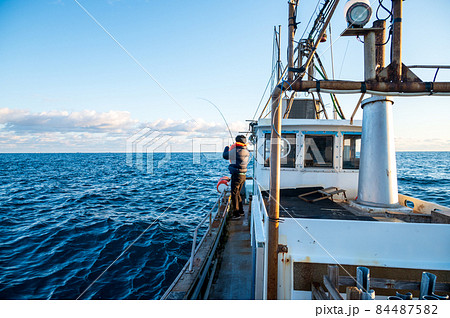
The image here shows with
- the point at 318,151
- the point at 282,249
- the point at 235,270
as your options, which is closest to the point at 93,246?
the point at 235,270

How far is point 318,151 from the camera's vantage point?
7.93m

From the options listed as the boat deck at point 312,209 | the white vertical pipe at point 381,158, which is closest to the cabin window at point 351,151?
the boat deck at point 312,209

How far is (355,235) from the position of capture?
3.92m

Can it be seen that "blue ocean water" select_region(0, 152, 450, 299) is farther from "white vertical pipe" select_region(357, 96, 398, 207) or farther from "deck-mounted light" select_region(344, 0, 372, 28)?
"deck-mounted light" select_region(344, 0, 372, 28)

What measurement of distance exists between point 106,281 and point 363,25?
9.92m

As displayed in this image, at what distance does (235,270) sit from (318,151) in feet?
15.2

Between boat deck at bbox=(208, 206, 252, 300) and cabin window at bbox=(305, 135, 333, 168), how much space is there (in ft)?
11.6

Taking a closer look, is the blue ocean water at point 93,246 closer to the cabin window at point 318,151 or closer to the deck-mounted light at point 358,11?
the cabin window at point 318,151

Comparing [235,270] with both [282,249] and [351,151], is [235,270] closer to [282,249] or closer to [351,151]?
[282,249]

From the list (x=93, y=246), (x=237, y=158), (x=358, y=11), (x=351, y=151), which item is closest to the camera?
(x=358, y=11)

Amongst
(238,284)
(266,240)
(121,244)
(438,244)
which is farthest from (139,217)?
(438,244)

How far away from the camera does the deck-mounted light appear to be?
509 cm
